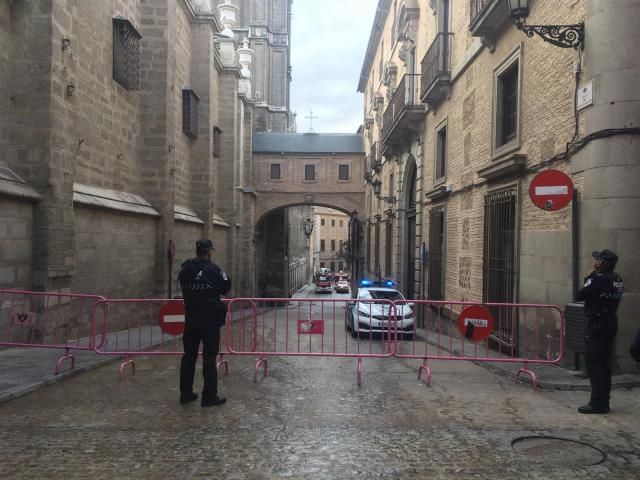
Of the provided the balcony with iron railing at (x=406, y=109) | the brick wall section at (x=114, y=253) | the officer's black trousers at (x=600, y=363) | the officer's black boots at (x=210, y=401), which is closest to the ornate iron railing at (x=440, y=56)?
the balcony with iron railing at (x=406, y=109)

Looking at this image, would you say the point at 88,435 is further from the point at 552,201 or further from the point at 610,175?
the point at 610,175

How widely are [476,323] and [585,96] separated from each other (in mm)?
3131

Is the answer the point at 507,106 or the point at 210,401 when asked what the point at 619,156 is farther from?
the point at 210,401

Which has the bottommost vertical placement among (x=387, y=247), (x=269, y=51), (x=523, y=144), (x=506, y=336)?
(x=506, y=336)

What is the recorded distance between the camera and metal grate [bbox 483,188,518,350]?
8961 mm

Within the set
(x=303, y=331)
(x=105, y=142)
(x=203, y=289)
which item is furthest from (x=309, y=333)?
(x=105, y=142)

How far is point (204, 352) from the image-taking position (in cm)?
544

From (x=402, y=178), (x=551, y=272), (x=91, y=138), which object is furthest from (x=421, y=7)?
(x=551, y=272)

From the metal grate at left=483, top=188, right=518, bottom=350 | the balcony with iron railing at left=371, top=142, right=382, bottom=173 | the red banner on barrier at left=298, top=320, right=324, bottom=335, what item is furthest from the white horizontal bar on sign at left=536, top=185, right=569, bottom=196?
the balcony with iron railing at left=371, top=142, right=382, bottom=173

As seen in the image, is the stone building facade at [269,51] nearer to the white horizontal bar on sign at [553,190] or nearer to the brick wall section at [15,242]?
the brick wall section at [15,242]

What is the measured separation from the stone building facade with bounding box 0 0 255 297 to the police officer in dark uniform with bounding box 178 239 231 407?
157 inches

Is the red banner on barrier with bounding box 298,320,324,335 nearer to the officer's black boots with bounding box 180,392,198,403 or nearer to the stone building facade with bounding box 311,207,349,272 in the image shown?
the officer's black boots with bounding box 180,392,198,403

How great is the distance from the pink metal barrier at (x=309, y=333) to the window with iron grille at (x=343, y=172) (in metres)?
21.8

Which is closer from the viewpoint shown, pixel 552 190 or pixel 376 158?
pixel 552 190
